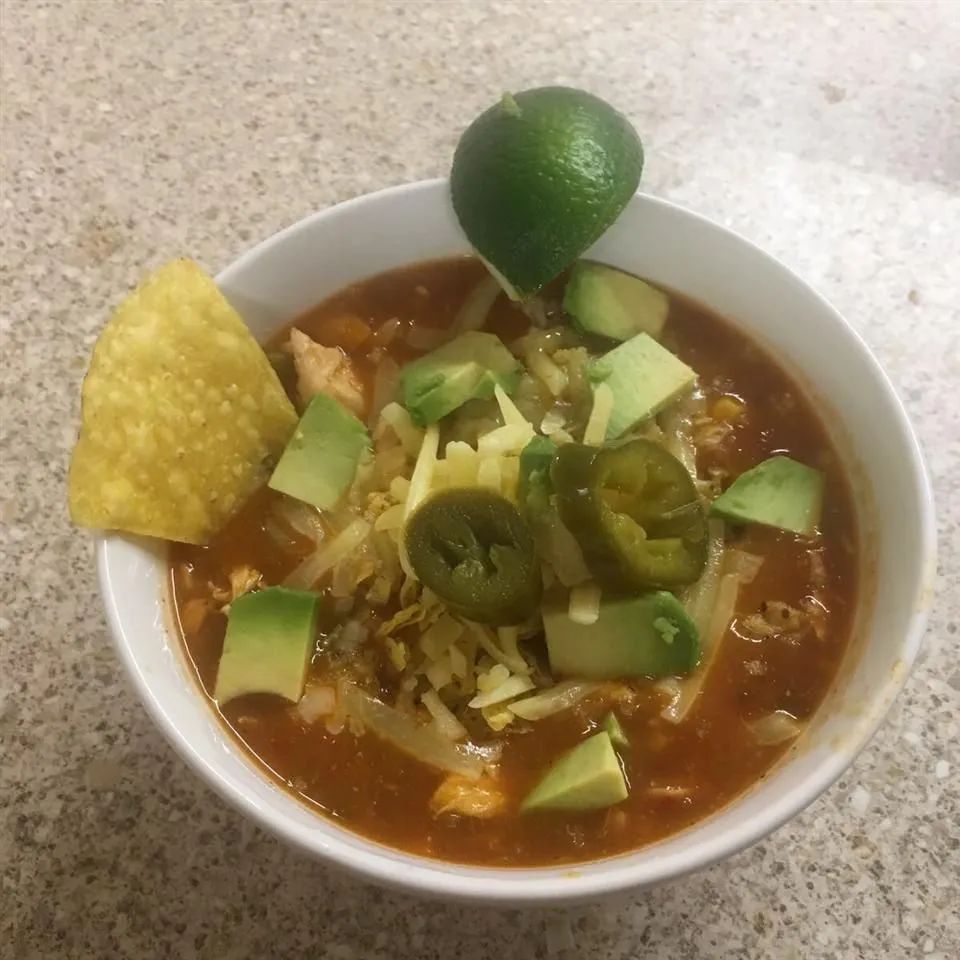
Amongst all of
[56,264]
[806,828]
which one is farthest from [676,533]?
[56,264]

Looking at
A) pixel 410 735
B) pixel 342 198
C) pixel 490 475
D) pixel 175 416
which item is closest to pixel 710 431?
pixel 490 475

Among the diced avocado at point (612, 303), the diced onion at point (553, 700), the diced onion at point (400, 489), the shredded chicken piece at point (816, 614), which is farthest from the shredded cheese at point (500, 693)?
the diced avocado at point (612, 303)

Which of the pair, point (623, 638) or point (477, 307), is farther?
point (477, 307)

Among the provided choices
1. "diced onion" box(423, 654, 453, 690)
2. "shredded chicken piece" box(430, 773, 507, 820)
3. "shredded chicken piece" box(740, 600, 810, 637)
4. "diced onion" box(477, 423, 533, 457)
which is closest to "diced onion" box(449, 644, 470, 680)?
"diced onion" box(423, 654, 453, 690)

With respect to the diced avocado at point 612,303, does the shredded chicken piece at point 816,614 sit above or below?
below

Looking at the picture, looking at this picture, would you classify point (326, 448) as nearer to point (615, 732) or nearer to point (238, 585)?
point (238, 585)

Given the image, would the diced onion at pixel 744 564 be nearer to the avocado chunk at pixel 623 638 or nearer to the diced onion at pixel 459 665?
the avocado chunk at pixel 623 638

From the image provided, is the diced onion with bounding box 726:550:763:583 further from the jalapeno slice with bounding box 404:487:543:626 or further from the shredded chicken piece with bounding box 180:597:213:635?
the shredded chicken piece with bounding box 180:597:213:635
